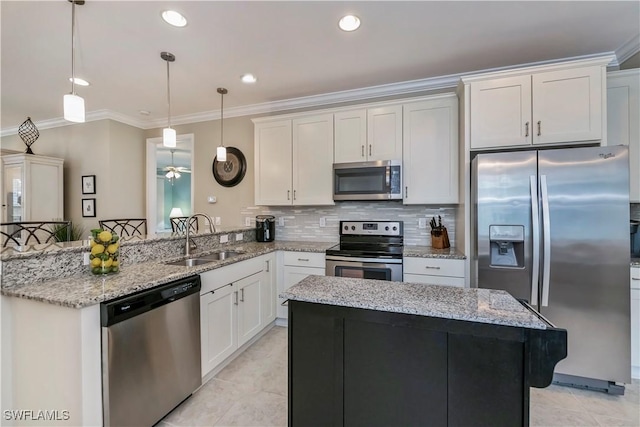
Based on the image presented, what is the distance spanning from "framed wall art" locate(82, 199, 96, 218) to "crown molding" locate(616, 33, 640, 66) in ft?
20.4

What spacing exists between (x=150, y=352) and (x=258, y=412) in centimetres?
79

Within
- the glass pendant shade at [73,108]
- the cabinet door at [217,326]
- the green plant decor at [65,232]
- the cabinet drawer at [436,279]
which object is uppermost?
the glass pendant shade at [73,108]

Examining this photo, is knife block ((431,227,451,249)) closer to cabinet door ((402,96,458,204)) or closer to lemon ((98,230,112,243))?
cabinet door ((402,96,458,204))

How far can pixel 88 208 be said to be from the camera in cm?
420

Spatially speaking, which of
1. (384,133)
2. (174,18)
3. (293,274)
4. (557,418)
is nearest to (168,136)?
(174,18)

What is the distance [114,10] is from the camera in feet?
6.30

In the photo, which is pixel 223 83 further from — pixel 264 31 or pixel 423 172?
pixel 423 172

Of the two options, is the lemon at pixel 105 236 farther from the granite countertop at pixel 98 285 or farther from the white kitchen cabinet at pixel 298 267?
the white kitchen cabinet at pixel 298 267

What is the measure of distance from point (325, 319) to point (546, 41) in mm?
2818

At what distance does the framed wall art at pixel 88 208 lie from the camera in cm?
416

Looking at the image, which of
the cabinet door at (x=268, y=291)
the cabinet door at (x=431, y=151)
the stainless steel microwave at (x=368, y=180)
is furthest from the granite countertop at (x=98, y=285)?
the cabinet door at (x=431, y=151)

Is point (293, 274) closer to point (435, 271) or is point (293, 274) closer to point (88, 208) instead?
point (435, 271)

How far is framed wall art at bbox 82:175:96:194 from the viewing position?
4148 mm

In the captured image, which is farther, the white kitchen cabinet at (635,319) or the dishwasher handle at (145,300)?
the white kitchen cabinet at (635,319)
